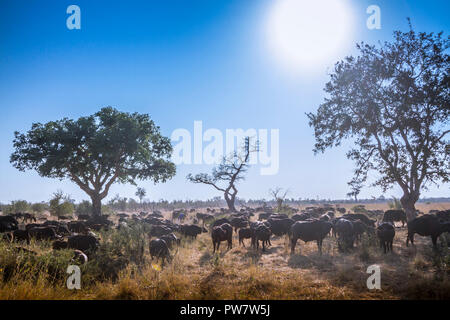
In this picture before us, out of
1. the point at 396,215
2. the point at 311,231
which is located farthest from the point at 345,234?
the point at 396,215

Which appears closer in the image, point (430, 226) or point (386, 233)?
point (386, 233)

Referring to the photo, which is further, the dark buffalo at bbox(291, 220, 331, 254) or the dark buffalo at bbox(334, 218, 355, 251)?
the dark buffalo at bbox(291, 220, 331, 254)

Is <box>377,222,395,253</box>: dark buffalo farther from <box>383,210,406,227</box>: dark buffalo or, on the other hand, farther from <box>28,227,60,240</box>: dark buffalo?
<box>28,227,60,240</box>: dark buffalo

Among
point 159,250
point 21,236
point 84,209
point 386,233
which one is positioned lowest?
point 84,209

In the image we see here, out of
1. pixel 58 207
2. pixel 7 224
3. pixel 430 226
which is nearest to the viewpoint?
pixel 430 226

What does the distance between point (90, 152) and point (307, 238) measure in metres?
24.2

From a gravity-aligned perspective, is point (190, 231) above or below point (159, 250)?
below

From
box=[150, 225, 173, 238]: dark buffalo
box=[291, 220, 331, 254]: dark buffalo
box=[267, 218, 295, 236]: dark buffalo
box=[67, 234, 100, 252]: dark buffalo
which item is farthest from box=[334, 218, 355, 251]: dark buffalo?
box=[67, 234, 100, 252]: dark buffalo

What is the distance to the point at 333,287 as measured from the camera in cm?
742

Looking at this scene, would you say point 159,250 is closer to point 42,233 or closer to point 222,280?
point 222,280

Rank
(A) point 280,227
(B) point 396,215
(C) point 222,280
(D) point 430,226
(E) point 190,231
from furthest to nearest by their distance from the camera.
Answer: (B) point 396,215 < (E) point 190,231 < (A) point 280,227 < (D) point 430,226 < (C) point 222,280

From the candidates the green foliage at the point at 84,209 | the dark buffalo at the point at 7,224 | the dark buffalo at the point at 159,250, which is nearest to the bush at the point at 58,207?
the green foliage at the point at 84,209
